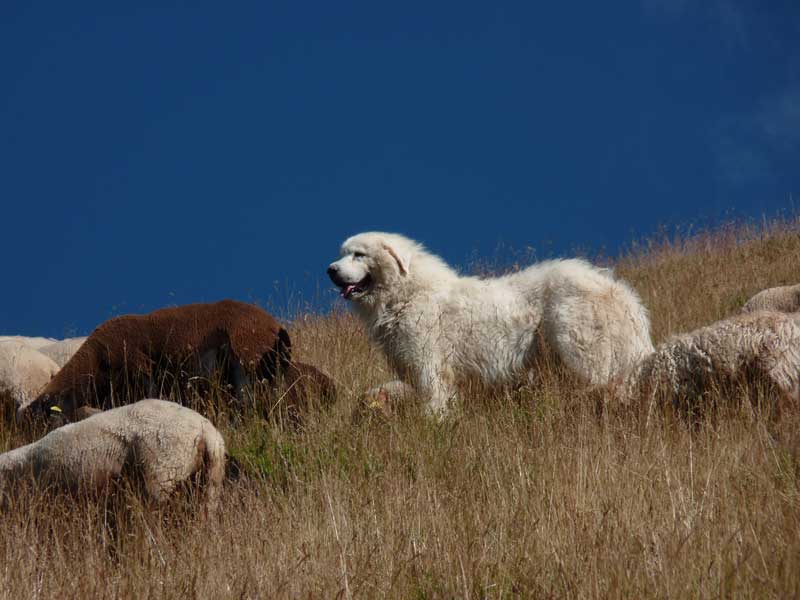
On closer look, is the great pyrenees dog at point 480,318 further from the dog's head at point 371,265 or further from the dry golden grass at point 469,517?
the dry golden grass at point 469,517

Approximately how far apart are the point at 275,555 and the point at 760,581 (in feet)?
8.22

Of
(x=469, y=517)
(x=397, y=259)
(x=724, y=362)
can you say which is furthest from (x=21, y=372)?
(x=724, y=362)

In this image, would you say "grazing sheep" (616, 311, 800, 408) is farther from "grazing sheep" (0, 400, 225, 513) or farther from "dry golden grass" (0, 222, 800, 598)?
"grazing sheep" (0, 400, 225, 513)

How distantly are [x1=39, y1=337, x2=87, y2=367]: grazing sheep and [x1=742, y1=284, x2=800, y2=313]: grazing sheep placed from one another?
719 cm

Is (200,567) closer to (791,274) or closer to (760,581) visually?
(760,581)

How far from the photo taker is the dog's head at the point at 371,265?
9.00m

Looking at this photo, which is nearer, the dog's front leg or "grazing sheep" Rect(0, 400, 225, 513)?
"grazing sheep" Rect(0, 400, 225, 513)

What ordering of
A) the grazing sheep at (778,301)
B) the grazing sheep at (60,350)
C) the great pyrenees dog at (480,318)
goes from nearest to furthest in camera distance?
1. the great pyrenees dog at (480,318)
2. the grazing sheep at (778,301)
3. the grazing sheep at (60,350)

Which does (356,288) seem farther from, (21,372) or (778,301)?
(778,301)

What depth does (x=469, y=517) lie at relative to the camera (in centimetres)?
537

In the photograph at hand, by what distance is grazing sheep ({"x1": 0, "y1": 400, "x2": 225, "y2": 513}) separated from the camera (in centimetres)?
607

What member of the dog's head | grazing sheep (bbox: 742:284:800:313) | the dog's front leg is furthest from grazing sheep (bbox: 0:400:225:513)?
grazing sheep (bbox: 742:284:800:313)

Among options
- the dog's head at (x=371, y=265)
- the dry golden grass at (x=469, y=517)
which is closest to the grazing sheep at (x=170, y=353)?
the dry golden grass at (x=469, y=517)

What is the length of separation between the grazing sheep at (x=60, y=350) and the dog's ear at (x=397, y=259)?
377 cm
